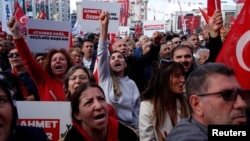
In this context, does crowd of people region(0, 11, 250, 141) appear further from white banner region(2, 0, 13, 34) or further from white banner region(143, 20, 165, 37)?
white banner region(143, 20, 165, 37)

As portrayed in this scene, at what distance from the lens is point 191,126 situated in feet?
6.63

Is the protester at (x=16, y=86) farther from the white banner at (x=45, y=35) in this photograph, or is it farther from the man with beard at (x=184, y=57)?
the man with beard at (x=184, y=57)

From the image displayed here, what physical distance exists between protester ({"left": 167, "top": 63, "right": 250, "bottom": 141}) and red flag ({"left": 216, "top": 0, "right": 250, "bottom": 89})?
1.57 m

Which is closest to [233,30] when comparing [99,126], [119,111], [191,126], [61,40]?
[119,111]

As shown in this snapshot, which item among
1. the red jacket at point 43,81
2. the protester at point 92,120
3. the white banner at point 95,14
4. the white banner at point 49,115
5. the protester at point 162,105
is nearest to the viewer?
the protester at point 92,120

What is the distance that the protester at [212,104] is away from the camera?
1.97 m

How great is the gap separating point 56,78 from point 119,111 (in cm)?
72

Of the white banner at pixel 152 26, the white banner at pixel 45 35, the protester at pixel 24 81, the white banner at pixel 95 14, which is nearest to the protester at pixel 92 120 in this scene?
the protester at pixel 24 81

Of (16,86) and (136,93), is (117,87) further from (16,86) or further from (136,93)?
(16,86)

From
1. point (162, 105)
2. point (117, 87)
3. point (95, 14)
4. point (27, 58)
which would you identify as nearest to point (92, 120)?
point (162, 105)

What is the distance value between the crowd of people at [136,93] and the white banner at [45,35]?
8.7 inches

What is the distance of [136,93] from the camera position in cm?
438

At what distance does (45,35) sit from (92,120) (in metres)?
3.27

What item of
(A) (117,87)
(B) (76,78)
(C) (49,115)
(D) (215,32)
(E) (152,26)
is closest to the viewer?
(C) (49,115)
